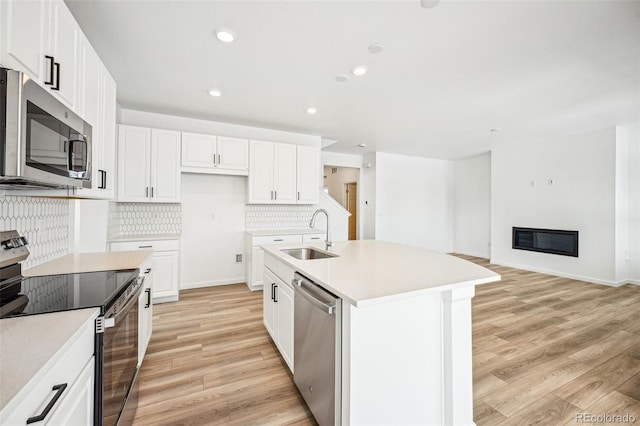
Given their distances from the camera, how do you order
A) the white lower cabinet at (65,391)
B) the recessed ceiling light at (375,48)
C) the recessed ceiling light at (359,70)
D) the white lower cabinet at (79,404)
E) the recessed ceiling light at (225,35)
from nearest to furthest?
the white lower cabinet at (65,391)
the white lower cabinet at (79,404)
the recessed ceiling light at (225,35)
the recessed ceiling light at (375,48)
the recessed ceiling light at (359,70)

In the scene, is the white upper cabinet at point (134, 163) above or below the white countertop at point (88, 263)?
above

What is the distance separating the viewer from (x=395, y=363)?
1386 mm

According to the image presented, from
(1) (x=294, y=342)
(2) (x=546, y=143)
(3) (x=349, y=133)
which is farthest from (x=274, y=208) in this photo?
(2) (x=546, y=143)

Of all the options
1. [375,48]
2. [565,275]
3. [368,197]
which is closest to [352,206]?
[368,197]

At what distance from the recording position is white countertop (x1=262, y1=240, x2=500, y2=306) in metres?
1.28

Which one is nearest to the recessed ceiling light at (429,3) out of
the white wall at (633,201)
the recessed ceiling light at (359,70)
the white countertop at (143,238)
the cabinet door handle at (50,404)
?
the recessed ceiling light at (359,70)

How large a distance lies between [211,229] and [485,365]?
399 centimetres

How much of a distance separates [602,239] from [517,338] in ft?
11.9

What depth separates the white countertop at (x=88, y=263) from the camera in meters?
1.71

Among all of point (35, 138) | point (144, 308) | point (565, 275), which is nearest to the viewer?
point (35, 138)

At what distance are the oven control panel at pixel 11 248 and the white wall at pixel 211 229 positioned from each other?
2712 millimetres

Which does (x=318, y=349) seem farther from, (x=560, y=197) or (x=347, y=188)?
(x=347, y=188)

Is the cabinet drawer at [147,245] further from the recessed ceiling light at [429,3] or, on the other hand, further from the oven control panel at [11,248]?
the recessed ceiling light at [429,3]

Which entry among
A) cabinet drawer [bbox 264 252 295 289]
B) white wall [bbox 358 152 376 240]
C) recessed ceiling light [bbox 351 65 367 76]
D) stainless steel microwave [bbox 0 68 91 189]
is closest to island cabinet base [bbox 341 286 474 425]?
cabinet drawer [bbox 264 252 295 289]
